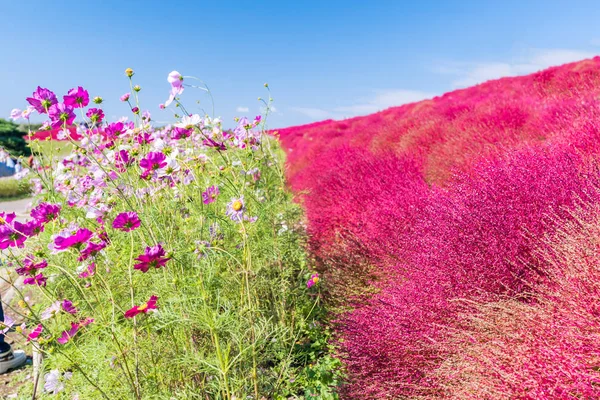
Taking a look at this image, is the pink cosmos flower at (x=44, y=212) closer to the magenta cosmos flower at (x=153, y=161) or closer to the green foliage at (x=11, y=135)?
the magenta cosmos flower at (x=153, y=161)

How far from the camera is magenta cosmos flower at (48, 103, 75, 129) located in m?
1.47

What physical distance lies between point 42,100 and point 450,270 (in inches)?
65.7

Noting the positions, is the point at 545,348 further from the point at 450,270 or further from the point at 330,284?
the point at 330,284

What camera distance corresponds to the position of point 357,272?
2.30 metres

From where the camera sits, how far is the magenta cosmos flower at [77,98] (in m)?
1.48

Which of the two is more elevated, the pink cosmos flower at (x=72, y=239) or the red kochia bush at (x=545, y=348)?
the pink cosmos flower at (x=72, y=239)

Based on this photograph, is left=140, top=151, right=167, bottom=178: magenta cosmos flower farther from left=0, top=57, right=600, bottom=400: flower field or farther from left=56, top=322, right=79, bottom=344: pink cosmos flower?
left=56, top=322, right=79, bottom=344: pink cosmos flower

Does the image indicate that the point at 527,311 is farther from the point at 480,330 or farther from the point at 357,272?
the point at 357,272

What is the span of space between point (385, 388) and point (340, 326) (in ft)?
1.45

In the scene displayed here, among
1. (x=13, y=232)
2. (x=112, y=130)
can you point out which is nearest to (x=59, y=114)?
(x=112, y=130)

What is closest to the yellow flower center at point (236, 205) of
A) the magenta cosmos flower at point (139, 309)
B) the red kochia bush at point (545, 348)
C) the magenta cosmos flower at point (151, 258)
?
the magenta cosmos flower at point (151, 258)

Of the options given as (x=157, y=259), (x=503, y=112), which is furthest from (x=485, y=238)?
(x=503, y=112)

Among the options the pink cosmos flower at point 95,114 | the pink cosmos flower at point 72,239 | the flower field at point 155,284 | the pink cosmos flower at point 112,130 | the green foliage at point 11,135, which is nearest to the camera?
the pink cosmos flower at point 72,239

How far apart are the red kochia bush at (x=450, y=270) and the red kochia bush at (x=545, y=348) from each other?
101 millimetres
